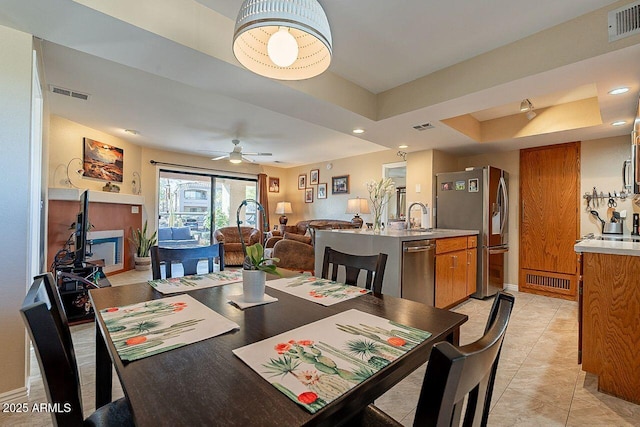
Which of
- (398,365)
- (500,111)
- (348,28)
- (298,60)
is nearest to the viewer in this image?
(398,365)

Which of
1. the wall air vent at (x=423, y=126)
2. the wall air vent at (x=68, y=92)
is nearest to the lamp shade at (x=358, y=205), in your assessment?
the wall air vent at (x=423, y=126)

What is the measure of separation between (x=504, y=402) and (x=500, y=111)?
3.30m

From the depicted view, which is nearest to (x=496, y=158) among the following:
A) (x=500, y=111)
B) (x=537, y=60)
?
(x=500, y=111)

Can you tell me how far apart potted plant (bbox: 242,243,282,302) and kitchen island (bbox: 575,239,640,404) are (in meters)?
2.09

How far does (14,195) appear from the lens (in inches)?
66.6

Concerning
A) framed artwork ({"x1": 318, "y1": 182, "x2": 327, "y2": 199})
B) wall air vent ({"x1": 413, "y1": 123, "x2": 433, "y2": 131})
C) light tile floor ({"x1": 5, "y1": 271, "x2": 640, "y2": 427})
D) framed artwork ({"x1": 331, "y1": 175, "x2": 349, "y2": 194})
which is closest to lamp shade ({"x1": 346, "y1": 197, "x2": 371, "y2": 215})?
framed artwork ({"x1": 331, "y1": 175, "x2": 349, "y2": 194})

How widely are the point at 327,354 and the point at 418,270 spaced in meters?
2.30

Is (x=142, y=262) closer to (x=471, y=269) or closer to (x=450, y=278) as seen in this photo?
(x=450, y=278)


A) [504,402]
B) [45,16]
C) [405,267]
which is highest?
[45,16]

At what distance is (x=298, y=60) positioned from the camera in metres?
1.34

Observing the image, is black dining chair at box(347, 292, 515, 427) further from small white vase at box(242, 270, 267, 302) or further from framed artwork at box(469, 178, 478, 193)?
framed artwork at box(469, 178, 478, 193)

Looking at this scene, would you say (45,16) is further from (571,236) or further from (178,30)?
(571,236)

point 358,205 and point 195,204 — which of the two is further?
point 195,204

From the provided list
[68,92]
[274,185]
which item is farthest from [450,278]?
[274,185]
